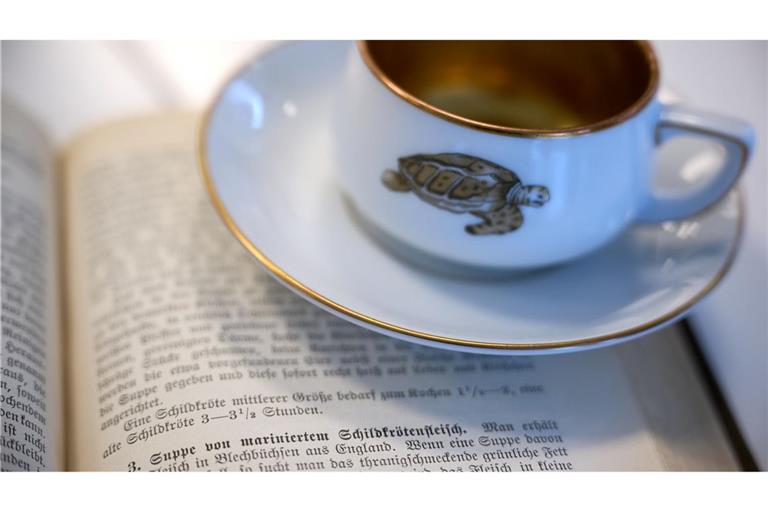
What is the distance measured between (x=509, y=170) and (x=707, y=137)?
120 mm

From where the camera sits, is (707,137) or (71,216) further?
(71,216)

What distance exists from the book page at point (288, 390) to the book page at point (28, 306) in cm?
2

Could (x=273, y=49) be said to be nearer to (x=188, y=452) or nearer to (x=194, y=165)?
(x=194, y=165)

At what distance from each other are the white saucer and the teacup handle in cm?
2

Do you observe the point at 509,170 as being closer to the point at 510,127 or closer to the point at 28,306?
the point at 510,127

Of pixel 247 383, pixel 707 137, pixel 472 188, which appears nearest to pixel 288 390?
pixel 247 383

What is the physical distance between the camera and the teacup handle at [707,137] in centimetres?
39

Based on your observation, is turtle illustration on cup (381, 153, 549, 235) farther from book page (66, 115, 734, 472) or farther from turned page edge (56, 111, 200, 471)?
turned page edge (56, 111, 200, 471)

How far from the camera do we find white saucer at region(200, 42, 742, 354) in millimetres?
363

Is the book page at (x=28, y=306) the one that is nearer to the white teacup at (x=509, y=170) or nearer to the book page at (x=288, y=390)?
the book page at (x=288, y=390)

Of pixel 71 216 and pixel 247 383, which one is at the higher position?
pixel 71 216

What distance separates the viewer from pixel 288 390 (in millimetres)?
389

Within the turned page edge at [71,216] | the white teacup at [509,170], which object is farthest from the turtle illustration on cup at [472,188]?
the turned page edge at [71,216]

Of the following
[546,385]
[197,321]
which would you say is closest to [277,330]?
[197,321]
